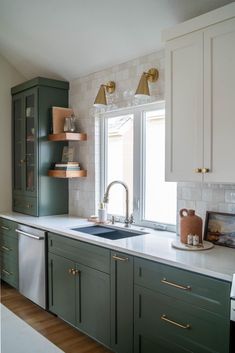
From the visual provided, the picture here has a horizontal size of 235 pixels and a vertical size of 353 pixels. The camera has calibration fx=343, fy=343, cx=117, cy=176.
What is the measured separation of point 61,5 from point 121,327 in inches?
99.3

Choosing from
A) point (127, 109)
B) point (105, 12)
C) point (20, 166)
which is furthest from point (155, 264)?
point (20, 166)

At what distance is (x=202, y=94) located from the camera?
2.11 metres

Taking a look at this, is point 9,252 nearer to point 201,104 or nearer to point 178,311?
point 178,311

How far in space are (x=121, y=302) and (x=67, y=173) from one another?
1.62 m

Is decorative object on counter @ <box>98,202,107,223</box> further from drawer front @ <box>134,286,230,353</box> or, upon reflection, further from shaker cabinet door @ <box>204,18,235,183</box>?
shaker cabinet door @ <box>204,18,235,183</box>

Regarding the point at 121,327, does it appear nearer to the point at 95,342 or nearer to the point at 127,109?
the point at 95,342

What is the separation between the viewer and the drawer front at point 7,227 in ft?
11.9

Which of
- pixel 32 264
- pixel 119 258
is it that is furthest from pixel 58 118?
pixel 119 258

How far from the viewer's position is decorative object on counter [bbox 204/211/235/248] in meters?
2.31

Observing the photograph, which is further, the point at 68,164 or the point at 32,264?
the point at 68,164

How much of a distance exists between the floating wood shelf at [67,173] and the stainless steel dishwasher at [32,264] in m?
0.63

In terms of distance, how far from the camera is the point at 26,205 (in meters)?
3.90

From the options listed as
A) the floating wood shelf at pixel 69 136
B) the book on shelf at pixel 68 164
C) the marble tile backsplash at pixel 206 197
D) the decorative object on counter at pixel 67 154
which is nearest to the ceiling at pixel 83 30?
the floating wood shelf at pixel 69 136

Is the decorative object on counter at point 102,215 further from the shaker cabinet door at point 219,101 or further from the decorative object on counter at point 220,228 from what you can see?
the shaker cabinet door at point 219,101
